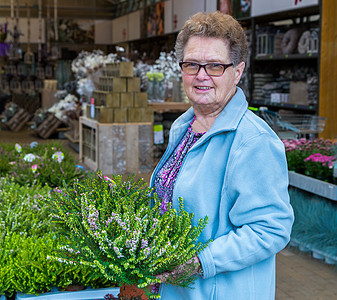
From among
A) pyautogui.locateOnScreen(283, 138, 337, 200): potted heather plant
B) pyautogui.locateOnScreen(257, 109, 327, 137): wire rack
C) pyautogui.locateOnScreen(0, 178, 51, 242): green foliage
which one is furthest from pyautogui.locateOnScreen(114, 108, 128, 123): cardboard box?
pyautogui.locateOnScreen(0, 178, 51, 242): green foliage

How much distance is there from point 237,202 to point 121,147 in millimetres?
4725

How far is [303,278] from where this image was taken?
357cm

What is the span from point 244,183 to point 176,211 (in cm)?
20

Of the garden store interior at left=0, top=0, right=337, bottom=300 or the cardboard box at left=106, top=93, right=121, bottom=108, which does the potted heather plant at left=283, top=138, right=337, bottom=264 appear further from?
the cardboard box at left=106, top=93, right=121, bottom=108

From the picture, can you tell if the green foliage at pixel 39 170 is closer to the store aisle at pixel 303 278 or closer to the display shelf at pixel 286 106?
the store aisle at pixel 303 278

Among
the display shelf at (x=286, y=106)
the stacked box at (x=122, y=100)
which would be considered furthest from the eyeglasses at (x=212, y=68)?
the display shelf at (x=286, y=106)

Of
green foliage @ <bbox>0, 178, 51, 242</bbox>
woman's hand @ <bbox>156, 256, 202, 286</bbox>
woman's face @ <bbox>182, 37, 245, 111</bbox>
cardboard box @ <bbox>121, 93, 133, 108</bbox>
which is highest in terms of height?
woman's face @ <bbox>182, 37, 245, 111</bbox>

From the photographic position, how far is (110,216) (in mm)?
1390

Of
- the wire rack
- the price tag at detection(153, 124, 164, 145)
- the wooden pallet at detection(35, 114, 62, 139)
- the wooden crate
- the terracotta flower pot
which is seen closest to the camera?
the terracotta flower pot

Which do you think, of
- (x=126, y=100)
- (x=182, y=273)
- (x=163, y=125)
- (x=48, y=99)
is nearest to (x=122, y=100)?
(x=126, y=100)

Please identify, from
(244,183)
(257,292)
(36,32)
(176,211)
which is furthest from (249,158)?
(36,32)

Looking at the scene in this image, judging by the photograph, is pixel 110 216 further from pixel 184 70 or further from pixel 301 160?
pixel 301 160

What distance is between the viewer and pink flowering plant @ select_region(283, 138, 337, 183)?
12.8 feet

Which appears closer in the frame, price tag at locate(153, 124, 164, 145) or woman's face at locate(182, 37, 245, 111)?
woman's face at locate(182, 37, 245, 111)
